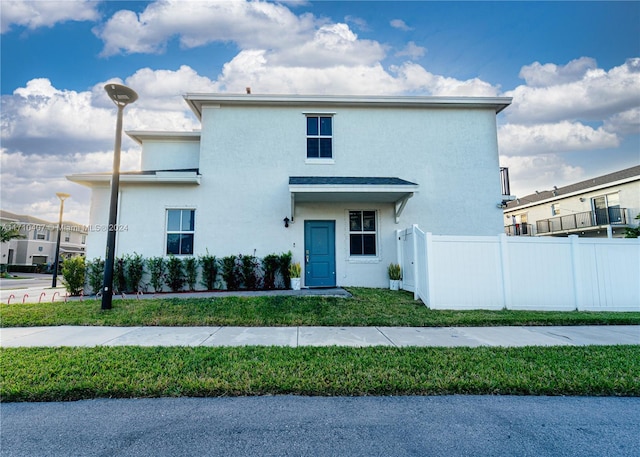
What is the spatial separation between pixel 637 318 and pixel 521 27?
9.29 metres

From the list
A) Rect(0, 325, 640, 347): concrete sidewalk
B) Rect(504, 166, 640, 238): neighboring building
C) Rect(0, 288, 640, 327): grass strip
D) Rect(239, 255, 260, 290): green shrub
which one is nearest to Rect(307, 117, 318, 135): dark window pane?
Rect(239, 255, 260, 290): green shrub

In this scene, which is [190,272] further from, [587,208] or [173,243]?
[587,208]

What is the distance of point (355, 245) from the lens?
35.1 ft

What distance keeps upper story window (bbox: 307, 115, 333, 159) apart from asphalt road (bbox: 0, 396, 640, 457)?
9157 mm

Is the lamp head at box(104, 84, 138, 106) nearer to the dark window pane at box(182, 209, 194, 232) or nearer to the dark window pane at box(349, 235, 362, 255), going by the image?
the dark window pane at box(182, 209, 194, 232)

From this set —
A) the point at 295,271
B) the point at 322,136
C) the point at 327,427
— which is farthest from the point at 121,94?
the point at 327,427

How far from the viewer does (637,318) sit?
21.7ft

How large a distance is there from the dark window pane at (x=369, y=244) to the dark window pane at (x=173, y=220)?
6442 millimetres

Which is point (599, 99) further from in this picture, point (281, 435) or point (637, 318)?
point (281, 435)

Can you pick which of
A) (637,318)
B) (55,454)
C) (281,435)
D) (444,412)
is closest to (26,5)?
(55,454)

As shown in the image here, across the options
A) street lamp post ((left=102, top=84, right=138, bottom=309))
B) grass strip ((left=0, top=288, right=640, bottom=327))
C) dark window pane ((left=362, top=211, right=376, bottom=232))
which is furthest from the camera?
dark window pane ((left=362, top=211, right=376, bottom=232))

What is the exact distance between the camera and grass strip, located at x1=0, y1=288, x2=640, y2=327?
621cm

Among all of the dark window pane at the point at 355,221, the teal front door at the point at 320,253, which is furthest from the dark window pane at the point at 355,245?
the teal front door at the point at 320,253

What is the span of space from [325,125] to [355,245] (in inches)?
178
